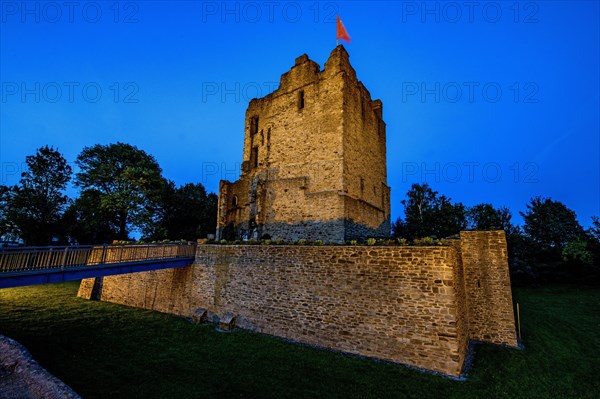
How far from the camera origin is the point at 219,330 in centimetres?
1168

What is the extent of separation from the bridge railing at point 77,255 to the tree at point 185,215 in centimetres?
2042

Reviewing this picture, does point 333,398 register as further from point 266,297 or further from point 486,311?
point 486,311

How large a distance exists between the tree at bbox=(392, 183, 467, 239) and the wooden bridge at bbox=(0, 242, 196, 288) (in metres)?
24.4

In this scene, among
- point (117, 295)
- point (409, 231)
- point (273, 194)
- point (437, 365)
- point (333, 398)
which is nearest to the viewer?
point (333, 398)

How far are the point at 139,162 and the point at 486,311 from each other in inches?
1225

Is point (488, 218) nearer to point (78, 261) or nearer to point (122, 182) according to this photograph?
point (78, 261)

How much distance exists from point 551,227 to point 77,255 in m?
36.1

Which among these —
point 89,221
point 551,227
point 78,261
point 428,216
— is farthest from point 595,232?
point 89,221

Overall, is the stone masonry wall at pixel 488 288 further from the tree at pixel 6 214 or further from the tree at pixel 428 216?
the tree at pixel 6 214

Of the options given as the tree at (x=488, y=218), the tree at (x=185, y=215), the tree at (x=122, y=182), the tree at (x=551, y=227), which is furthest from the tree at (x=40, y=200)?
the tree at (x=551, y=227)

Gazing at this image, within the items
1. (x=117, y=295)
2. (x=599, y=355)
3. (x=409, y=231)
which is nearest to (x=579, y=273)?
(x=409, y=231)

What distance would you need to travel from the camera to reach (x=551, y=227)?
25.3 m

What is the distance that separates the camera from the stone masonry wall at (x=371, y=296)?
8516 mm

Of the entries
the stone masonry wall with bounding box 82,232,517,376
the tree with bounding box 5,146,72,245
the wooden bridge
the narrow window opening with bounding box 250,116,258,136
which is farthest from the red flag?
the tree with bounding box 5,146,72,245
